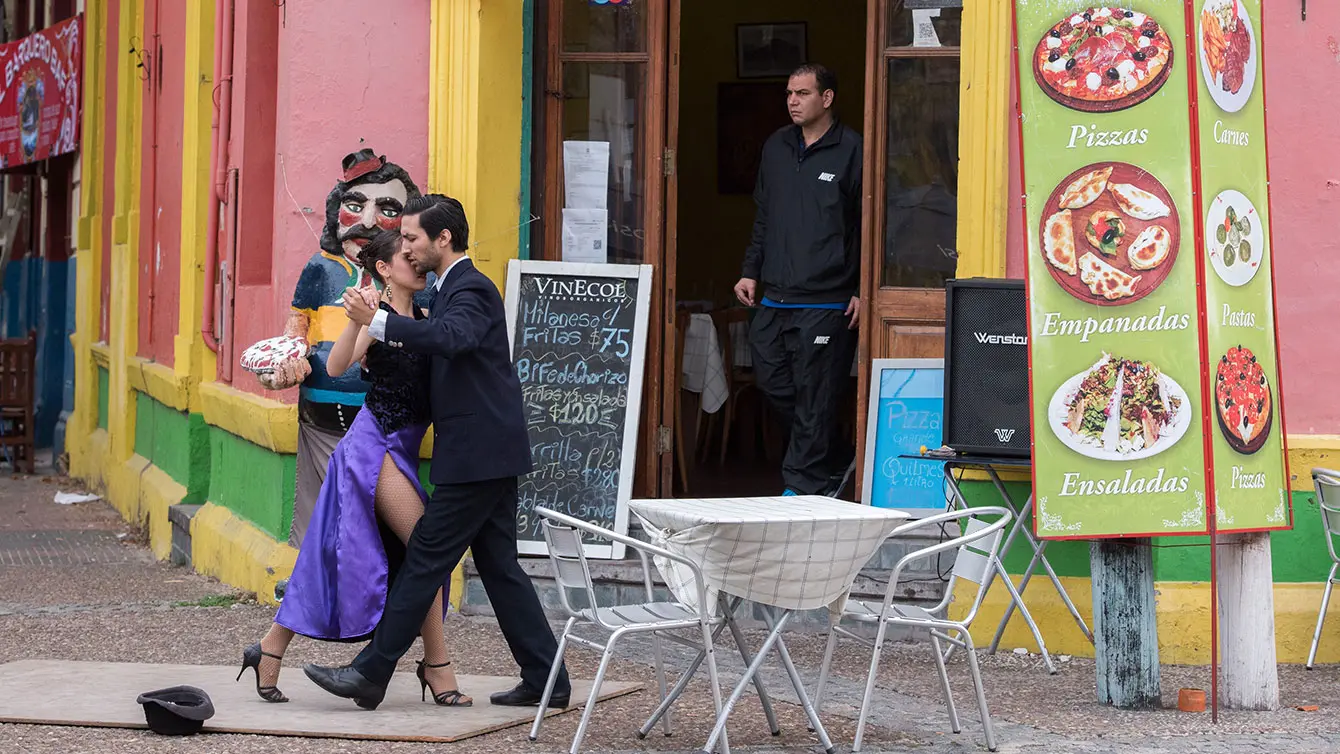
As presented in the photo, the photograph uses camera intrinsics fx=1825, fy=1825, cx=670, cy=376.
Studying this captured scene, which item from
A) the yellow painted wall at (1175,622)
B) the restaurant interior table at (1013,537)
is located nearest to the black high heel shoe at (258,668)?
the restaurant interior table at (1013,537)

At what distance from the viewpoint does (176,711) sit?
5.59m

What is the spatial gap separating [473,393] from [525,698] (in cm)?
106

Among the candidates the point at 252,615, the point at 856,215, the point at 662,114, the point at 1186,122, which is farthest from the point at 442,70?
the point at 1186,122

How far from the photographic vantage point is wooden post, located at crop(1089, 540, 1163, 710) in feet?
20.7

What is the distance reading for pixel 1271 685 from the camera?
6.41 m

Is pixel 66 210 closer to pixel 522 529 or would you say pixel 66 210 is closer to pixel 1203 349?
pixel 522 529

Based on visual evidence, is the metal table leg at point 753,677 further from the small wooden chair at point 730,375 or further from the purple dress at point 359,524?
the small wooden chair at point 730,375

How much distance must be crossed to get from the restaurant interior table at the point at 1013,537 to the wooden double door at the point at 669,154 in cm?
91

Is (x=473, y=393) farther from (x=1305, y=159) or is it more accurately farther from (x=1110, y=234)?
(x=1305, y=159)

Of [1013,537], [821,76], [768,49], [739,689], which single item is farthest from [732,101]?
[739,689]

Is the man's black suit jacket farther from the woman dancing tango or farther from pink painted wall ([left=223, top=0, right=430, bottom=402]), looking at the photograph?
pink painted wall ([left=223, top=0, right=430, bottom=402])

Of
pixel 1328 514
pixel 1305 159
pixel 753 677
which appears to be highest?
pixel 1305 159

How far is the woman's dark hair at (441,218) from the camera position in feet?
19.4

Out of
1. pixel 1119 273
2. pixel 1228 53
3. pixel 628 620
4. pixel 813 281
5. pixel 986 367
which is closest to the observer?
pixel 628 620
